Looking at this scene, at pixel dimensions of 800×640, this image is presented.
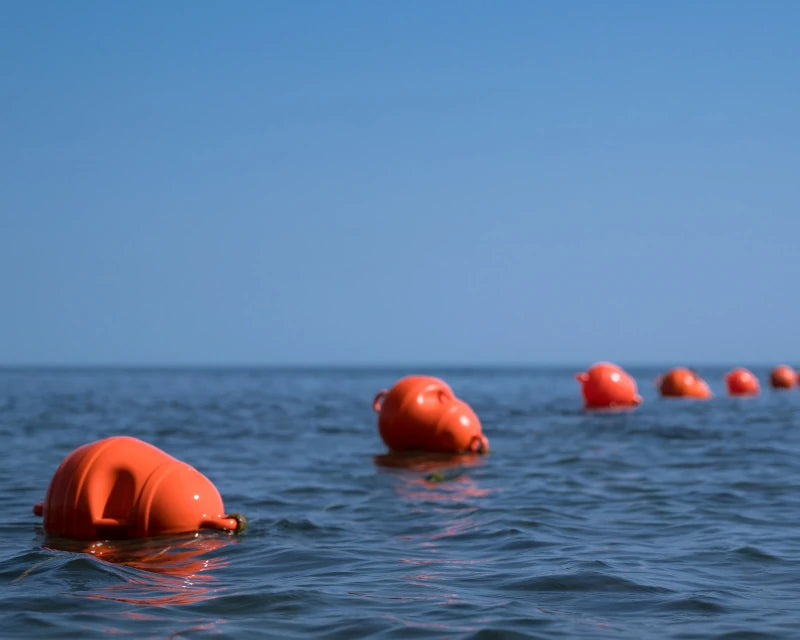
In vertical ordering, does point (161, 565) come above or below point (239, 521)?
below

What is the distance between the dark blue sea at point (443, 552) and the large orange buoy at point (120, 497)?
0.17m

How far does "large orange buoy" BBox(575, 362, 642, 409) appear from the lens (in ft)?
88.3

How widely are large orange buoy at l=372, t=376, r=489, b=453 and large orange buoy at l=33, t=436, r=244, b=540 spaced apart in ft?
21.8

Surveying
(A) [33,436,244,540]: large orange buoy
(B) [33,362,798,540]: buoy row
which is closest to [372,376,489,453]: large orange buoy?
(B) [33,362,798,540]: buoy row

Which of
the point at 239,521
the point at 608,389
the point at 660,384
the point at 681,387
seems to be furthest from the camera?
the point at 660,384

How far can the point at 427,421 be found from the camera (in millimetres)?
14688

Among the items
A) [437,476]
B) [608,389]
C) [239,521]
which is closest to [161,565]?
[239,521]

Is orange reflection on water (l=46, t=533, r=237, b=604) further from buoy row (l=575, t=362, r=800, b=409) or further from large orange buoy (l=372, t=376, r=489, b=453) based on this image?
buoy row (l=575, t=362, r=800, b=409)

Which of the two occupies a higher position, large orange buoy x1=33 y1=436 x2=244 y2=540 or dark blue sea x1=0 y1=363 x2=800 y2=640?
large orange buoy x1=33 y1=436 x2=244 y2=540

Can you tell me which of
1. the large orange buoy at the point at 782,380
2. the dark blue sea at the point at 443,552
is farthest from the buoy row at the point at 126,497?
the large orange buoy at the point at 782,380

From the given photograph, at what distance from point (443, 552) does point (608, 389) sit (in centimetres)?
1966

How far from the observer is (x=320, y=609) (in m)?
6.09

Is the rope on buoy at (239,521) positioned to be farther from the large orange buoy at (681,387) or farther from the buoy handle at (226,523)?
the large orange buoy at (681,387)

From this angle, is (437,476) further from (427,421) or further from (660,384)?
(660,384)
